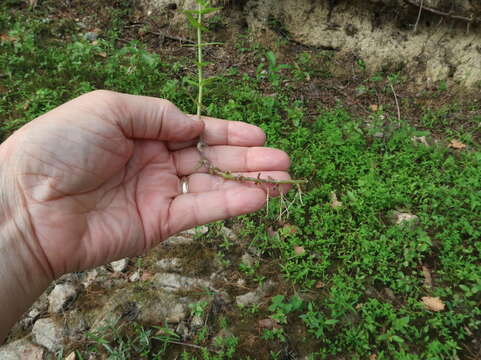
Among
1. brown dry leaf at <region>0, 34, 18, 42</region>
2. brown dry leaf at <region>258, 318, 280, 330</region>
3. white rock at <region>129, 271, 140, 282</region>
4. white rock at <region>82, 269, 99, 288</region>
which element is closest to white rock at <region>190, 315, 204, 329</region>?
brown dry leaf at <region>258, 318, 280, 330</region>

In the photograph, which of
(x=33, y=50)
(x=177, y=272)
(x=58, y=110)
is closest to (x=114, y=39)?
(x=33, y=50)

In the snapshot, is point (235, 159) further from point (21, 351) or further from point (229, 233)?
point (21, 351)

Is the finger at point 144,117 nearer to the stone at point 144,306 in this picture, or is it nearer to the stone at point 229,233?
the stone at point 229,233

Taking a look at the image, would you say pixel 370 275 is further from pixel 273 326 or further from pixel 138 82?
pixel 138 82

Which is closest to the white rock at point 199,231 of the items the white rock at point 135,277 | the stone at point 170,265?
the stone at point 170,265

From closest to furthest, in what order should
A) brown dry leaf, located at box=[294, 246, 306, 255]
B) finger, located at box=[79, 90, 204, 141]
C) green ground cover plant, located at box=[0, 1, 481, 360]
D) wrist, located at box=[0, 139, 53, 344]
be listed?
wrist, located at box=[0, 139, 53, 344]
finger, located at box=[79, 90, 204, 141]
green ground cover plant, located at box=[0, 1, 481, 360]
brown dry leaf, located at box=[294, 246, 306, 255]

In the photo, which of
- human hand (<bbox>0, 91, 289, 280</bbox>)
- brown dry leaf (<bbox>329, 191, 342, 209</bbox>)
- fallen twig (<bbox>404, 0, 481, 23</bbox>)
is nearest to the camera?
human hand (<bbox>0, 91, 289, 280</bbox>)

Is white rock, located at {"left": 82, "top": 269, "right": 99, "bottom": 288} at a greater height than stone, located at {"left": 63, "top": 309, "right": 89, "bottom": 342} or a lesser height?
greater

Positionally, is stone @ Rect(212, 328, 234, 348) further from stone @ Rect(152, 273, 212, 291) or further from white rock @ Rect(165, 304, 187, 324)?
stone @ Rect(152, 273, 212, 291)
